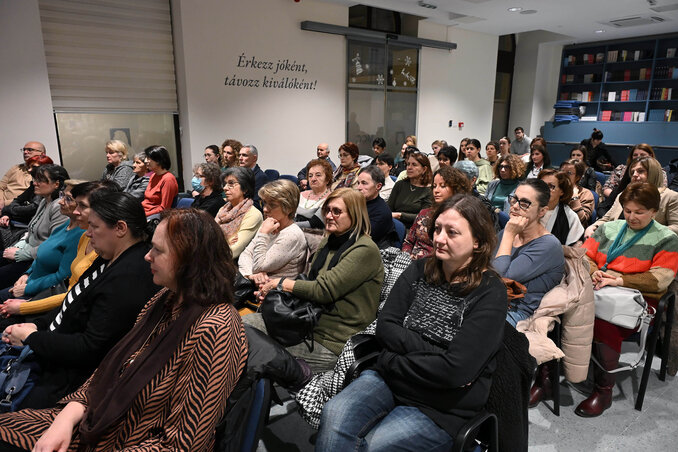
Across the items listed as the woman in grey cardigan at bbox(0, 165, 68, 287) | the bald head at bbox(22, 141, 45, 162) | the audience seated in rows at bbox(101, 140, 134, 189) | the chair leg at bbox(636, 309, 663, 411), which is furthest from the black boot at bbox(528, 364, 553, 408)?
the bald head at bbox(22, 141, 45, 162)

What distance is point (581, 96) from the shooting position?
11.0m

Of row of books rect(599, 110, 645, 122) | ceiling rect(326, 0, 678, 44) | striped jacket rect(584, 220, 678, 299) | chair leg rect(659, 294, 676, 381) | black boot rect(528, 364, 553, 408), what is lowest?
black boot rect(528, 364, 553, 408)

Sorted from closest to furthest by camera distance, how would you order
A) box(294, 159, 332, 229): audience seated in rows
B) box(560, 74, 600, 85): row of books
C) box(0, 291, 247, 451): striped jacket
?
box(0, 291, 247, 451): striped jacket < box(294, 159, 332, 229): audience seated in rows < box(560, 74, 600, 85): row of books

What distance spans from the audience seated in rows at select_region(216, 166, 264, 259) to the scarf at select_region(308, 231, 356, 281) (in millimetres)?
974

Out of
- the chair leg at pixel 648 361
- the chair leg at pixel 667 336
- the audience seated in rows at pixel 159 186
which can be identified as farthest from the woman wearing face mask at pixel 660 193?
the audience seated in rows at pixel 159 186

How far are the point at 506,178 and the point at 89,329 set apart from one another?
4057 mm

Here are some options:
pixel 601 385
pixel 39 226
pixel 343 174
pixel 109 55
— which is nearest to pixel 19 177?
pixel 109 55

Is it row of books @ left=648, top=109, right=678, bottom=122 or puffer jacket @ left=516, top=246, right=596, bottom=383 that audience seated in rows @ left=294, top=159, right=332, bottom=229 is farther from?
row of books @ left=648, top=109, right=678, bottom=122

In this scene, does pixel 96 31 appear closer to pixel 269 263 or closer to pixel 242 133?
pixel 242 133

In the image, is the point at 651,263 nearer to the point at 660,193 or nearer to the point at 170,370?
the point at 660,193

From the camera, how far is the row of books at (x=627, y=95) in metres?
10.2

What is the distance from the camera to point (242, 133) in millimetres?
6820

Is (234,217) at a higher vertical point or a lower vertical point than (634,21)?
lower

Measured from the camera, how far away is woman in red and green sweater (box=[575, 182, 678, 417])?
7.73 feet
